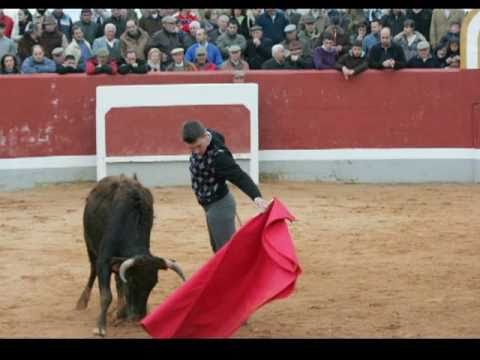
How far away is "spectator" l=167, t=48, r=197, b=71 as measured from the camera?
1451 centimetres

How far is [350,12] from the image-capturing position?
16.0m

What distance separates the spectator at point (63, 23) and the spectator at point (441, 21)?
4.31 m

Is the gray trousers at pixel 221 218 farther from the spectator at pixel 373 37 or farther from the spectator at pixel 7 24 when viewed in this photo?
the spectator at pixel 7 24

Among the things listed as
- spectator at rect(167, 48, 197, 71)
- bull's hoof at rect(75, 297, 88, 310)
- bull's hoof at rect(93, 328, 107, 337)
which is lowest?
bull's hoof at rect(75, 297, 88, 310)

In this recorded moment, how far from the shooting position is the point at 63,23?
1544 cm

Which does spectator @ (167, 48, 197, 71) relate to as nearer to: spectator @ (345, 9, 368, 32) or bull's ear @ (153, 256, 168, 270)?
spectator @ (345, 9, 368, 32)

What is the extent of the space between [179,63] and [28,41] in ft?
5.75

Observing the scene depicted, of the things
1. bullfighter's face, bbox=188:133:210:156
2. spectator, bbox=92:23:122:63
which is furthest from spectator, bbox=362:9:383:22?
bullfighter's face, bbox=188:133:210:156

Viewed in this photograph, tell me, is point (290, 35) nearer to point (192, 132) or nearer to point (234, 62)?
point (234, 62)

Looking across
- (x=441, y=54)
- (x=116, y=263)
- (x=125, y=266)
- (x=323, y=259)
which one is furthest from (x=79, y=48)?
(x=125, y=266)

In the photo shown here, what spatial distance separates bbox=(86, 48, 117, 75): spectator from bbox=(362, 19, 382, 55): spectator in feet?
9.99

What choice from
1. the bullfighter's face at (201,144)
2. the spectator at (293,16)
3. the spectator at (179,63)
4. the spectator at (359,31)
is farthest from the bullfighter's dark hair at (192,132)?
the spectator at (293,16)

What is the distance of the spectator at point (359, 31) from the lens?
15641 millimetres

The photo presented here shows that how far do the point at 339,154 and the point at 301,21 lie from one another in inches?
80.5
